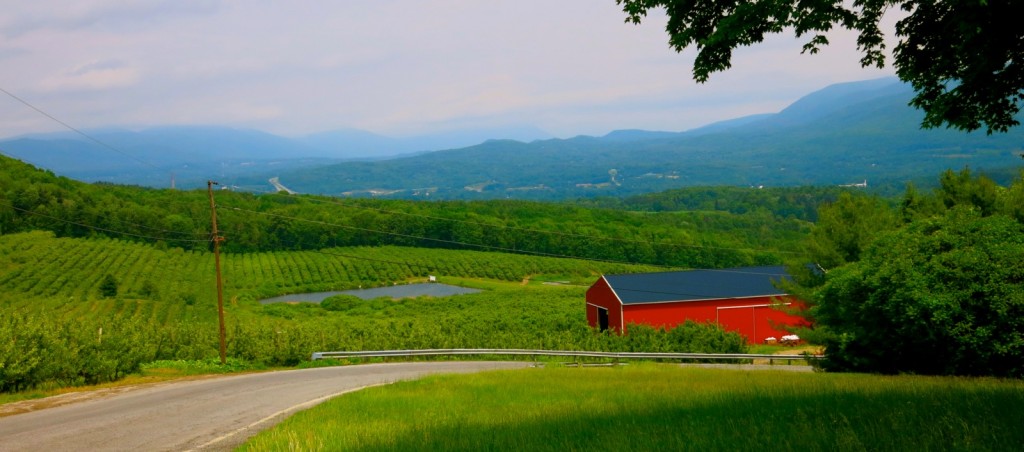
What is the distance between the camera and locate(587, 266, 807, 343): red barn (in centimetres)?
4612

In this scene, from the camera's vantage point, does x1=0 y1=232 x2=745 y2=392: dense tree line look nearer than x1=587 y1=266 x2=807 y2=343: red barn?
Yes

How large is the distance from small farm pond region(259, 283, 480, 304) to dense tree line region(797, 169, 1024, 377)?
77407 millimetres

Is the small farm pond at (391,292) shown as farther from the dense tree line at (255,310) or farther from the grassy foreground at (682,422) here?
the grassy foreground at (682,422)

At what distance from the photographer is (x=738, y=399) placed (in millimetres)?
11234

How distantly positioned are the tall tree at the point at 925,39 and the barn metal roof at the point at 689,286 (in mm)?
36273

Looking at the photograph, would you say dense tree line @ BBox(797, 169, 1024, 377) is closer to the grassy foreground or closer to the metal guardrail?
the grassy foreground

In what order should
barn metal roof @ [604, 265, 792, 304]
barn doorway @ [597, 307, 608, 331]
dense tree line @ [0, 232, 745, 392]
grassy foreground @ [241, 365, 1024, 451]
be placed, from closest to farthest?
grassy foreground @ [241, 365, 1024, 451] < dense tree line @ [0, 232, 745, 392] < barn metal roof @ [604, 265, 792, 304] < barn doorway @ [597, 307, 608, 331]

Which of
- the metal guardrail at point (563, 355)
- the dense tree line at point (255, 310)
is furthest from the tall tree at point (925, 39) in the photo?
the metal guardrail at point (563, 355)

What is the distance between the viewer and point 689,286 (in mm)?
48906

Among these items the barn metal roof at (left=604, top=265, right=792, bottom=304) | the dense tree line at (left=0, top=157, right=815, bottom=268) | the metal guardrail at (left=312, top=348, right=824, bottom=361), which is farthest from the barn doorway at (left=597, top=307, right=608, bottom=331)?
the dense tree line at (left=0, top=157, right=815, bottom=268)

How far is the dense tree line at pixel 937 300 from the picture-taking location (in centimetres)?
1670

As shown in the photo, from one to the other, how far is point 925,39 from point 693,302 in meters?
38.1

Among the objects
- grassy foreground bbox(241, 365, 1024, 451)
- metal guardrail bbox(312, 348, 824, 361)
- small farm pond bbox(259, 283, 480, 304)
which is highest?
grassy foreground bbox(241, 365, 1024, 451)

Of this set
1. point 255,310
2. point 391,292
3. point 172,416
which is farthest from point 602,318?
point 391,292
